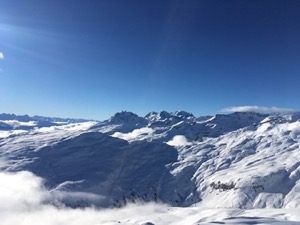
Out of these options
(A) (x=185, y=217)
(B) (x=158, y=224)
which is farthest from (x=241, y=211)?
(B) (x=158, y=224)

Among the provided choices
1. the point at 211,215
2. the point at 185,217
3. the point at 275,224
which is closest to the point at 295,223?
the point at 275,224

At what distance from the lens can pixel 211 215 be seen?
416 ft

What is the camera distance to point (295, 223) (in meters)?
88.0

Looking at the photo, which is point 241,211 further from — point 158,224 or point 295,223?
point 295,223

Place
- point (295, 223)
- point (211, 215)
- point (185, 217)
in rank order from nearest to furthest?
point (295, 223), point (211, 215), point (185, 217)

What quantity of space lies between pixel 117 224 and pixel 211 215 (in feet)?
117

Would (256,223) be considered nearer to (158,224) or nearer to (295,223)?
(295,223)

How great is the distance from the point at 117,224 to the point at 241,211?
48240mm

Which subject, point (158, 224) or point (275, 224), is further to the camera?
point (158, 224)

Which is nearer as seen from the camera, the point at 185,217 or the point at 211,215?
the point at 211,215

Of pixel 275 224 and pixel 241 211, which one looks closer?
pixel 275 224

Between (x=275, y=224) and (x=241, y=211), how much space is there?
43343 mm

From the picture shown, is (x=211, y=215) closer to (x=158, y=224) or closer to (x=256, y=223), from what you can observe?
(x=158, y=224)

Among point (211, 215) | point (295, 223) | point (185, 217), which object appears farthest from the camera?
point (185, 217)
